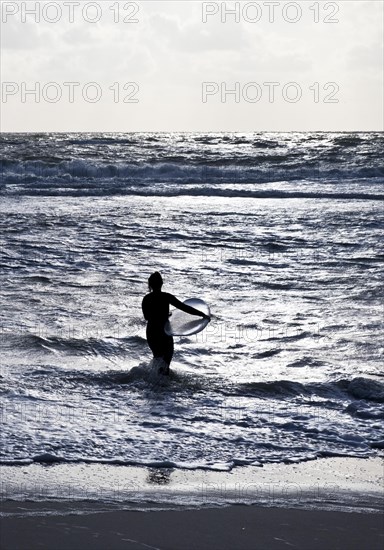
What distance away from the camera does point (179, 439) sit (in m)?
7.49

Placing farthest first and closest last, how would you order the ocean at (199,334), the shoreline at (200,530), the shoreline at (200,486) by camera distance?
1. the ocean at (199,334)
2. the shoreline at (200,486)
3. the shoreline at (200,530)

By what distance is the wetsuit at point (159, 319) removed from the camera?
31.7ft

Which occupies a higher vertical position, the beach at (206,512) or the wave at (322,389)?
the wave at (322,389)

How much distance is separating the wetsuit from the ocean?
248mm

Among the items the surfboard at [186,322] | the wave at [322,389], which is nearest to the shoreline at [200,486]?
the wave at [322,389]

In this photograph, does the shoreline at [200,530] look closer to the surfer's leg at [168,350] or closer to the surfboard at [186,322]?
the surfer's leg at [168,350]

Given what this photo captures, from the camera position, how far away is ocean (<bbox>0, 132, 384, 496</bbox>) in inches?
298

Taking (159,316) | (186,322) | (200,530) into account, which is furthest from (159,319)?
(200,530)

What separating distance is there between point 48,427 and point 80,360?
2528 millimetres

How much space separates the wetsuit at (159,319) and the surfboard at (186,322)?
0.09 meters

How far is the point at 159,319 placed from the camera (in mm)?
9766

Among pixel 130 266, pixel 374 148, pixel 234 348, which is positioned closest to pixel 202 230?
pixel 130 266

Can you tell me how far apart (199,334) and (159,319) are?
184cm

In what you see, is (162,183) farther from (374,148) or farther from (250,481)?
(250,481)
